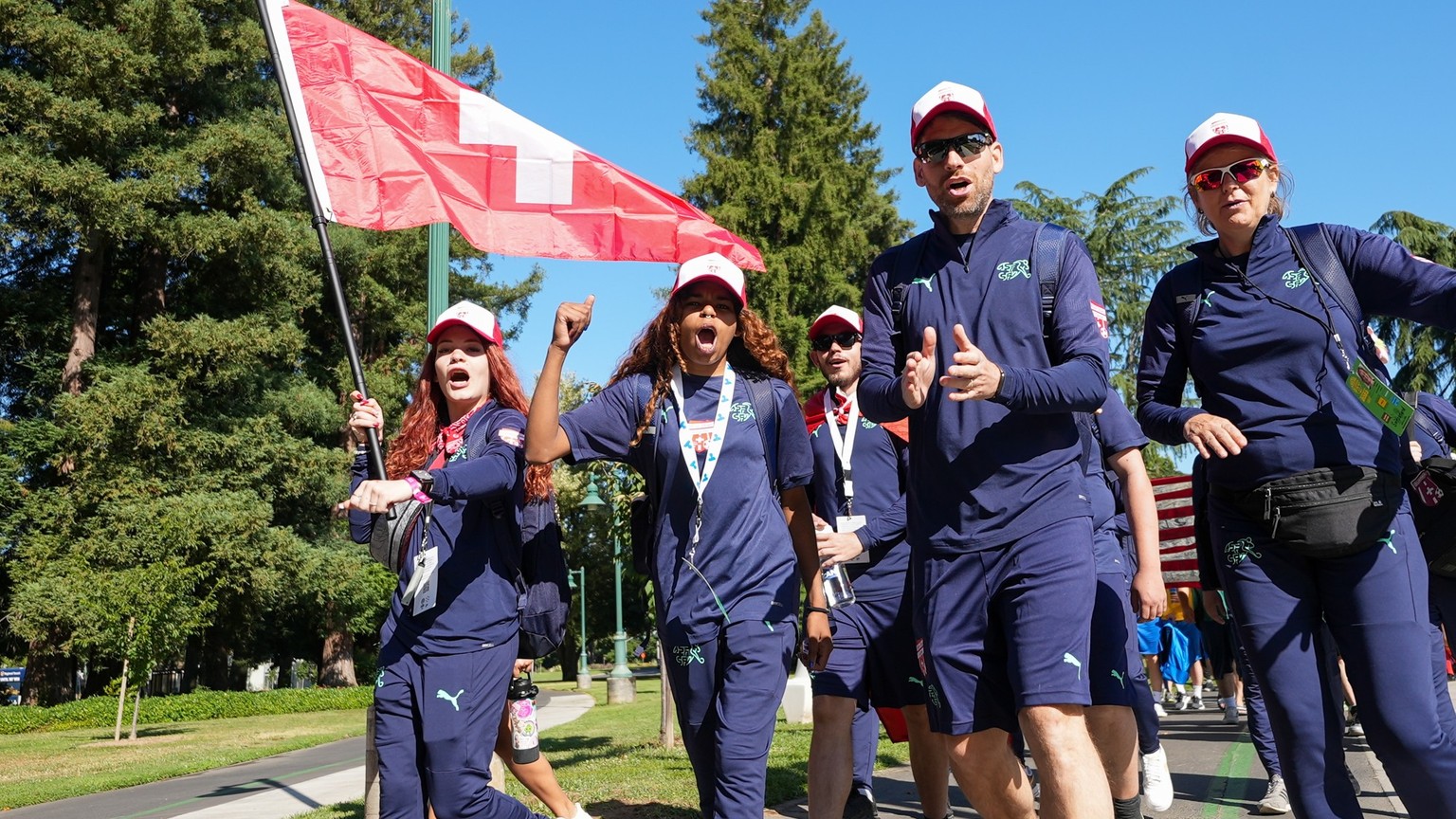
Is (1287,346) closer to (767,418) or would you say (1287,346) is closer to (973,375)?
(973,375)

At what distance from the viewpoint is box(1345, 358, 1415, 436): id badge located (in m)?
3.65

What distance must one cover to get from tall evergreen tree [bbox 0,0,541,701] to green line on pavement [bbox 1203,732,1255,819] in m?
20.3

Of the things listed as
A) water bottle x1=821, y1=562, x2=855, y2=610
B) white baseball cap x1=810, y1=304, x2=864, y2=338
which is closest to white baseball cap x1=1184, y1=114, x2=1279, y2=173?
water bottle x1=821, y1=562, x2=855, y2=610

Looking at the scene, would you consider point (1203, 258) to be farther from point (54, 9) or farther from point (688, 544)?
point (54, 9)

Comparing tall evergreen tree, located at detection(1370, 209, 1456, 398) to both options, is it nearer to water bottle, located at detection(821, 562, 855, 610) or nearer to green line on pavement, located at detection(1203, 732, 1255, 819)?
green line on pavement, located at detection(1203, 732, 1255, 819)

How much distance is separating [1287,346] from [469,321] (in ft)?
10.3

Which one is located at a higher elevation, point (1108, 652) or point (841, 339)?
point (841, 339)

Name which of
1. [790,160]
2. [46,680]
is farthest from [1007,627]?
[790,160]

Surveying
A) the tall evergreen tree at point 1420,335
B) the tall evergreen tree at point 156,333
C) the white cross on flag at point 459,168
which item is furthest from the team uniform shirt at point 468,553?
the tall evergreen tree at point 1420,335

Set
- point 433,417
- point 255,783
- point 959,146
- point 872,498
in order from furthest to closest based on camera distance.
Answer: point 255,783, point 872,498, point 433,417, point 959,146

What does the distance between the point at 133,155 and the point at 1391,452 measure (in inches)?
1247

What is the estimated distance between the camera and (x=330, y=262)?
5703 mm

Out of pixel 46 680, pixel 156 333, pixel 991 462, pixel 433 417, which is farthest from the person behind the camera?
pixel 156 333

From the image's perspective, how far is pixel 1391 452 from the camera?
12.4 ft
